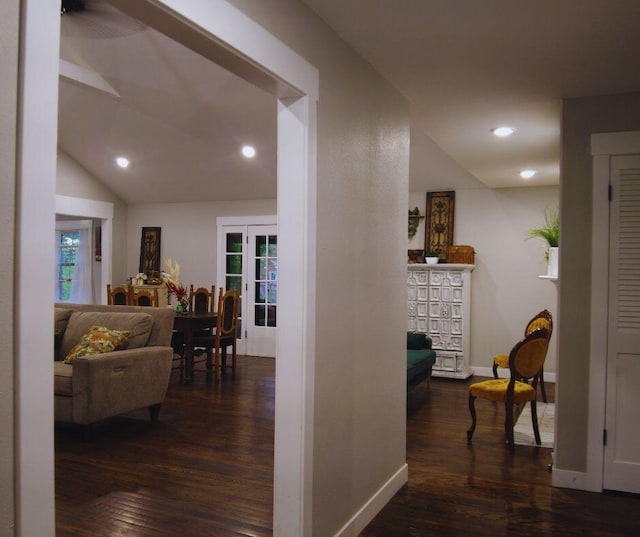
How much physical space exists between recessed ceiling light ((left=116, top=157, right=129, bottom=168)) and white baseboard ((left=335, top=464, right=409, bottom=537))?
6.44 meters

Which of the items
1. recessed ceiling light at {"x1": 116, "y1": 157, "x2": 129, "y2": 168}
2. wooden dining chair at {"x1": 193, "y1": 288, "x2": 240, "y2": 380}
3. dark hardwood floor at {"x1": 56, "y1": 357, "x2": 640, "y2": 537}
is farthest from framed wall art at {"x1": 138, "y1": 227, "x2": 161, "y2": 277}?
dark hardwood floor at {"x1": 56, "y1": 357, "x2": 640, "y2": 537}

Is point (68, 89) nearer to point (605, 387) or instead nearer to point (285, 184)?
point (285, 184)

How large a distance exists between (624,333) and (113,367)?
358 cm

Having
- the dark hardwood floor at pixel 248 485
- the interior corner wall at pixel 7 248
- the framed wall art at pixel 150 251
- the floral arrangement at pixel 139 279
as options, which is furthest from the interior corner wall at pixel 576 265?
the framed wall art at pixel 150 251

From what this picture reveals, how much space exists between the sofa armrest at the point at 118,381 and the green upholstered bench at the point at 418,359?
224 cm

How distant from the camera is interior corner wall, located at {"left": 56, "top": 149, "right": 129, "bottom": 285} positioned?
28.7 ft

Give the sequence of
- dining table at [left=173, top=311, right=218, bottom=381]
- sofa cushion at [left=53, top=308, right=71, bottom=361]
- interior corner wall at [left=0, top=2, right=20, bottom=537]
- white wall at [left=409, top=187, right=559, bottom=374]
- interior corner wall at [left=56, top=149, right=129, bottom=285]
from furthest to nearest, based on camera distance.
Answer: interior corner wall at [left=56, top=149, right=129, bottom=285] → white wall at [left=409, top=187, right=559, bottom=374] → dining table at [left=173, top=311, right=218, bottom=381] → sofa cushion at [left=53, top=308, right=71, bottom=361] → interior corner wall at [left=0, top=2, right=20, bottom=537]

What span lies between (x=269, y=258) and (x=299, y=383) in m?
6.59

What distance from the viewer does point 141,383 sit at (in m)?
4.84

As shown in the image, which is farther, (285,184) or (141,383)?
(141,383)

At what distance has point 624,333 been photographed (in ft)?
11.6

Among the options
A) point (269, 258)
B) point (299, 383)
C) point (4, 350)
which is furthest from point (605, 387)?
point (269, 258)

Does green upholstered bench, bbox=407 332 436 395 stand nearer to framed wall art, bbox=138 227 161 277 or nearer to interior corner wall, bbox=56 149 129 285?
framed wall art, bbox=138 227 161 277

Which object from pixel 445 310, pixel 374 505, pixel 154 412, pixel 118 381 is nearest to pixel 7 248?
pixel 374 505
